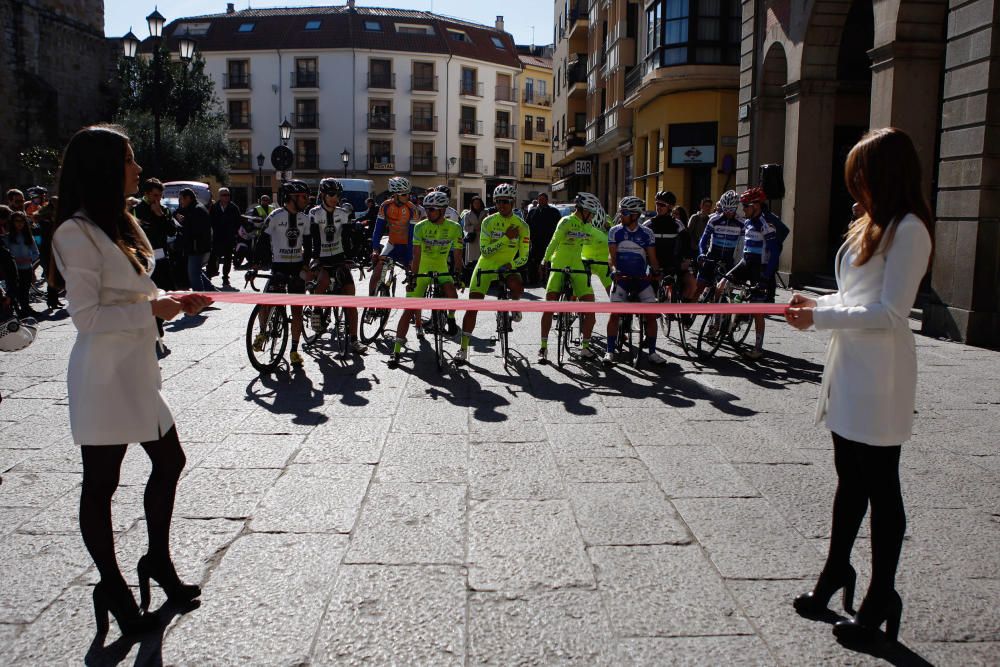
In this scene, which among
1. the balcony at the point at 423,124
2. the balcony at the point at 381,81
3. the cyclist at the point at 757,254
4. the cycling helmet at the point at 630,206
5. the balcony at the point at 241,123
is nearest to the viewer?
the cycling helmet at the point at 630,206

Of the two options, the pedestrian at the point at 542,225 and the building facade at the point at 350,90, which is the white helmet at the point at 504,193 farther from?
the building facade at the point at 350,90

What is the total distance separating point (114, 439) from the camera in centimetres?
338

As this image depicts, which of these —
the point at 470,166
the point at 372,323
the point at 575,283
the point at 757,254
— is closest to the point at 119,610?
the point at 575,283

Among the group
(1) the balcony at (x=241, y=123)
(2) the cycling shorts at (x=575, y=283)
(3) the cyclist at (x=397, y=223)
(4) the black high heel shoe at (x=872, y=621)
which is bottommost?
(4) the black high heel shoe at (x=872, y=621)

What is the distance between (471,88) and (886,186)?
236ft

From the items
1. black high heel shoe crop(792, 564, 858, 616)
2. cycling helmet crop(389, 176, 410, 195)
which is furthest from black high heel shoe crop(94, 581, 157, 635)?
cycling helmet crop(389, 176, 410, 195)

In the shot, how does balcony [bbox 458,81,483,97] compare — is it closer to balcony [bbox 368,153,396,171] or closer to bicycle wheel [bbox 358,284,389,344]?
balcony [bbox 368,153,396,171]

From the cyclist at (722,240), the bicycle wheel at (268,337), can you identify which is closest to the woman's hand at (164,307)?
the bicycle wheel at (268,337)

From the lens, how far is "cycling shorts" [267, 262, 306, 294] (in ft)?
32.8

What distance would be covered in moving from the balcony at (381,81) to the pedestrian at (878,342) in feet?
226

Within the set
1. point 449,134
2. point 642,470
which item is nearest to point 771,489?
point 642,470

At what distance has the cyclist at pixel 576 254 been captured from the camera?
10.3m

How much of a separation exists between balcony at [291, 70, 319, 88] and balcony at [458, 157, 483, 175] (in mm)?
12109

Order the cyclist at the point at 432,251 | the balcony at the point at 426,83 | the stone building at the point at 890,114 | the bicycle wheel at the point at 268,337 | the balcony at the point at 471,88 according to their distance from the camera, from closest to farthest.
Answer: the bicycle wheel at the point at 268,337 → the cyclist at the point at 432,251 → the stone building at the point at 890,114 → the balcony at the point at 426,83 → the balcony at the point at 471,88
